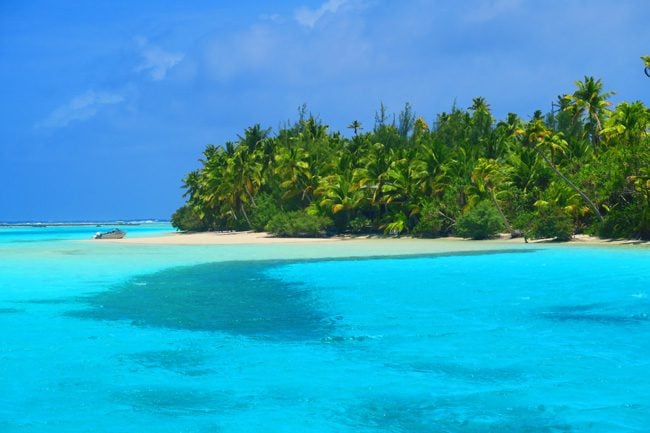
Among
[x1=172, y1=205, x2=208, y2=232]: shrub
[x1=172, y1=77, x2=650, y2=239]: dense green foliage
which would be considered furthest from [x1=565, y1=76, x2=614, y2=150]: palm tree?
[x1=172, y1=205, x2=208, y2=232]: shrub

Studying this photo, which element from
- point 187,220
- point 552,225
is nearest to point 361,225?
point 552,225

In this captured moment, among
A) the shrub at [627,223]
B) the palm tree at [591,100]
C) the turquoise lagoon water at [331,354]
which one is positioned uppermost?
the palm tree at [591,100]

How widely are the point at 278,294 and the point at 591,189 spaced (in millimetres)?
27027

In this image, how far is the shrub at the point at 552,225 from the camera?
38.7 metres

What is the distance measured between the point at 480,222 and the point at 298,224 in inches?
613

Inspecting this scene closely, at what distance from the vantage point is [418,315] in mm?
14195

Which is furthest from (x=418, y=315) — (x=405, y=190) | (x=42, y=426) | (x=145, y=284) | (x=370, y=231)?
(x=370, y=231)

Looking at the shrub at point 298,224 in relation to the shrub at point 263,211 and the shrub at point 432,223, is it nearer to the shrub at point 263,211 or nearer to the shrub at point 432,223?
the shrub at point 263,211

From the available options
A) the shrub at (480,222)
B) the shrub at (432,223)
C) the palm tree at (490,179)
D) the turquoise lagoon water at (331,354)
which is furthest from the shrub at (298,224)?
the turquoise lagoon water at (331,354)

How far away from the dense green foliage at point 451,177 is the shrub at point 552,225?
0.06 m

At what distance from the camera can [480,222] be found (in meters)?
43.8

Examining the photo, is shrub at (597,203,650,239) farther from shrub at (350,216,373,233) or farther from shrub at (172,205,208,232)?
shrub at (172,205,208,232)

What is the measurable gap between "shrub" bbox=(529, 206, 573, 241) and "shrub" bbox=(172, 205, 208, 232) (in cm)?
4725

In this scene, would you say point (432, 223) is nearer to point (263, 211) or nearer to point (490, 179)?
point (490, 179)
